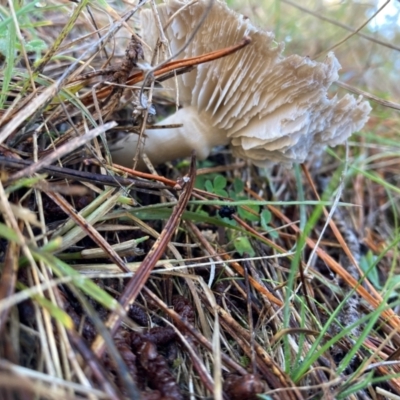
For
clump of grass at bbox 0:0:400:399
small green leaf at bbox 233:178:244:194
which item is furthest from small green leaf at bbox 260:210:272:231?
small green leaf at bbox 233:178:244:194

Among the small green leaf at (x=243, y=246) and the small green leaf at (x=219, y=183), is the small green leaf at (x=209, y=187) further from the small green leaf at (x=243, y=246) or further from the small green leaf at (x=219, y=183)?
the small green leaf at (x=243, y=246)

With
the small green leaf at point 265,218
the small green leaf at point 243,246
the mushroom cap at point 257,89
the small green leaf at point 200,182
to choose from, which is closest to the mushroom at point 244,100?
the mushroom cap at point 257,89

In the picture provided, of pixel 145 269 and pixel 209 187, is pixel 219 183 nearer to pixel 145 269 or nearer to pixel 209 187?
pixel 209 187

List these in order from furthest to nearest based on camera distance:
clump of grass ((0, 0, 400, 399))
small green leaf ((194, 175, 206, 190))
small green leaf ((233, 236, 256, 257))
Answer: small green leaf ((194, 175, 206, 190)), small green leaf ((233, 236, 256, 257)), clump of grass ((0, 0, 400, 399))

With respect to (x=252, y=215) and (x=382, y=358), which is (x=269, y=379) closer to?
(x=382, y=358)

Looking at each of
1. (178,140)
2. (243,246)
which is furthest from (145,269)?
(178,140)

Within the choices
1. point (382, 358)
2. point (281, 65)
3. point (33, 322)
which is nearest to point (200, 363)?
point (33, 322)

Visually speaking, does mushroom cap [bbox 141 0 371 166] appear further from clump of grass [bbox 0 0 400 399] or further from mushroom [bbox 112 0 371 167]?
clump of grass [bbox 0 0 400 399]
